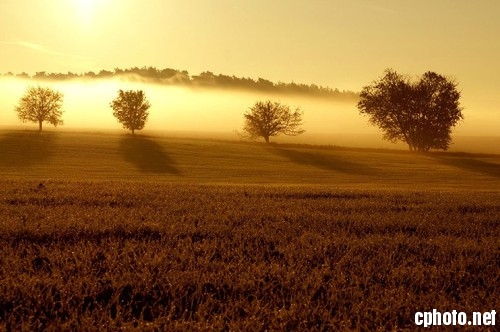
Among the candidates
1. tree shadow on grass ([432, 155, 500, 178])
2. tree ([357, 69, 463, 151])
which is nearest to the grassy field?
tree shadow on grass ([432, 155, 500, 178])

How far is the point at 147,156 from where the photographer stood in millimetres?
66812

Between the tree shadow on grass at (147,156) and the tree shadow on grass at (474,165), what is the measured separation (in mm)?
36173

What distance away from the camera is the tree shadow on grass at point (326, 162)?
59.9 m

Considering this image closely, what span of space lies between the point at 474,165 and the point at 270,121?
127 feet

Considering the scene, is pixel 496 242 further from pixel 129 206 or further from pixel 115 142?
pixel 115 142

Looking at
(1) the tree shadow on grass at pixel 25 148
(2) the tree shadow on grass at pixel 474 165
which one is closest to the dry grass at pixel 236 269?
(1) the tree shadow on grass at pixel 25 148

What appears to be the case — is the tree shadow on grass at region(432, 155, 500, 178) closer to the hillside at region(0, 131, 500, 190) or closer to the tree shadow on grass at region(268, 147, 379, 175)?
the hillside at region(0, 131, 500, 190)

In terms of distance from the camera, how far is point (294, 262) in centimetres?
620

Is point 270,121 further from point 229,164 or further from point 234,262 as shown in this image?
point 234,262

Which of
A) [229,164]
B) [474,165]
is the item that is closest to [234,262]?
[229,164]

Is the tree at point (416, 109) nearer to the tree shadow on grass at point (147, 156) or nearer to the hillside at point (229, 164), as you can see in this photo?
the hillside at point (229, 164)

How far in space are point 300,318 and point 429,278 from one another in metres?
2.01

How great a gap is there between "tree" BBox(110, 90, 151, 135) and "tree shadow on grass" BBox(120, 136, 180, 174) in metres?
19.2

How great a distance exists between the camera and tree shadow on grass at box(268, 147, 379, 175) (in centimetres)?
5988
